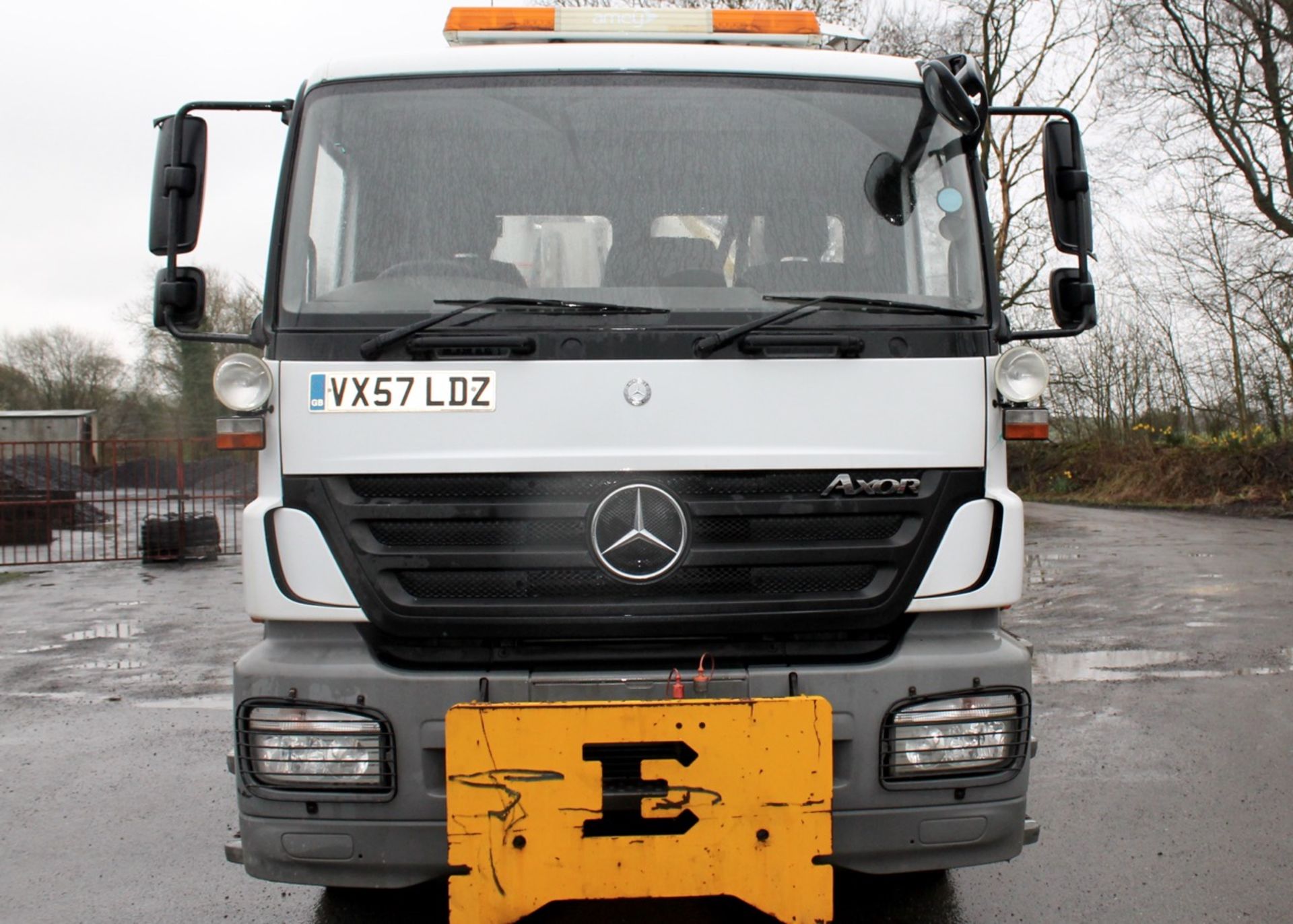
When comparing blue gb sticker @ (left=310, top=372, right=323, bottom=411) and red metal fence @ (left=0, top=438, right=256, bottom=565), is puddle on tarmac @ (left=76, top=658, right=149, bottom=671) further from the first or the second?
red metal fence @ (left=0, top=438, right=256, bottom=565)

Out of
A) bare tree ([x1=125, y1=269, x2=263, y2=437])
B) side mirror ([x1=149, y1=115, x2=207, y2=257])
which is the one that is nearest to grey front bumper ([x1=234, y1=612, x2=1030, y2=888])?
side mirror ([x1=149, y1=115, x2=207, y2=257])

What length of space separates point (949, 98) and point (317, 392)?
6.40 feet

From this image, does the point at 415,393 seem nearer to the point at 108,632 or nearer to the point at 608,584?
the point at 608,584

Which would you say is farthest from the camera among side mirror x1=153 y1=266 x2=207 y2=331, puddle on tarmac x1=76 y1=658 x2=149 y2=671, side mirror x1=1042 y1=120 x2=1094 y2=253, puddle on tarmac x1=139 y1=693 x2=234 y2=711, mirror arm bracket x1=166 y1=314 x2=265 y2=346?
puddle on tarmac x1=76 y1=658 x2=149 y2=671

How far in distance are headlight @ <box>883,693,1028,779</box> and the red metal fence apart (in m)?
13.9

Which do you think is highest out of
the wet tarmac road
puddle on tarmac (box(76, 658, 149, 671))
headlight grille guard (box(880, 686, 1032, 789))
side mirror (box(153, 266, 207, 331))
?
side mirror (box(153, 266, 207, 331))

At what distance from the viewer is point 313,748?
9.91 feet

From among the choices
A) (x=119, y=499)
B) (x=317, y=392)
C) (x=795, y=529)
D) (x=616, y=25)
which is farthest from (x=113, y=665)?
(x=119, y=499)

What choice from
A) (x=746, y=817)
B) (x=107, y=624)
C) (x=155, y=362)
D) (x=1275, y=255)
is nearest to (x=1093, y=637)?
(x=746, y=817)

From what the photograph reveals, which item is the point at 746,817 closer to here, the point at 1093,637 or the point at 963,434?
the point at 963,434

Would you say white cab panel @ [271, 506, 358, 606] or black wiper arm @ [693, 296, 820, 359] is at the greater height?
black wiper arm @ [693, 296, 820, 359]

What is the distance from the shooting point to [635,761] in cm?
289

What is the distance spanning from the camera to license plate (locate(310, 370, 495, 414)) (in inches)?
121

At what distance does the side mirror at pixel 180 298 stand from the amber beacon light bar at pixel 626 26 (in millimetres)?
1171
